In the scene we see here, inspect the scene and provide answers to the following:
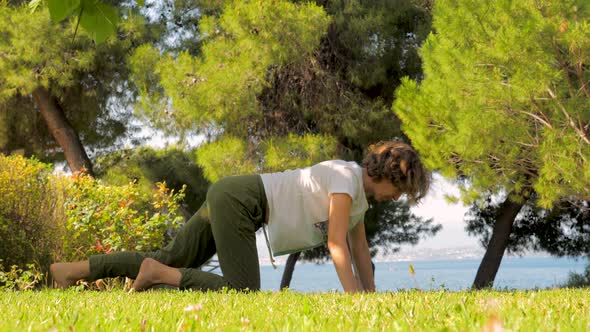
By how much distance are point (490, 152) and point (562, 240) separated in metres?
4.61

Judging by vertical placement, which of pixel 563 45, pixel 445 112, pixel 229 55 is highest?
pixel 229 55

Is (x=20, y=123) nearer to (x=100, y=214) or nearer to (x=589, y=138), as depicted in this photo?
(x=100, y=214)

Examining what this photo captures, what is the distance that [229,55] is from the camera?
28.6 ft

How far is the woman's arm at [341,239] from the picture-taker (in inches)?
127

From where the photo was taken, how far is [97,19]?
225 centimetres

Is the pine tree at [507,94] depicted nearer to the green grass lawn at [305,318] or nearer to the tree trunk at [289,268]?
the tree trunk at [289,268]

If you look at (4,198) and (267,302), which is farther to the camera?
(4,198)

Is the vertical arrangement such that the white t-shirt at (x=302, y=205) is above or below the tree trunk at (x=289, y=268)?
A: above

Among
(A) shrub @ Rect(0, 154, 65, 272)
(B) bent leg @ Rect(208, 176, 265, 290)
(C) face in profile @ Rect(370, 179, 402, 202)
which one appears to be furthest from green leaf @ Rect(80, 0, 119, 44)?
(A) shrub @ Rect(0, 154, 65, 272)

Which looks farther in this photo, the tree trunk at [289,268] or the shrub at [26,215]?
the tree trunk at [289,268]

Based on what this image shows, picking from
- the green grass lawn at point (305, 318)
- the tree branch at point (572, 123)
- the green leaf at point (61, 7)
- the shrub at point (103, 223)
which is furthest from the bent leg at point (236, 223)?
the tree branch at point (572, 123)

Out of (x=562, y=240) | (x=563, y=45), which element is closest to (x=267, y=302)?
(x=563, y=45)

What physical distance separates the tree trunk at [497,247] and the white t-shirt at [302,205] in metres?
7.44

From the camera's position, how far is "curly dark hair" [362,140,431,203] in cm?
342
